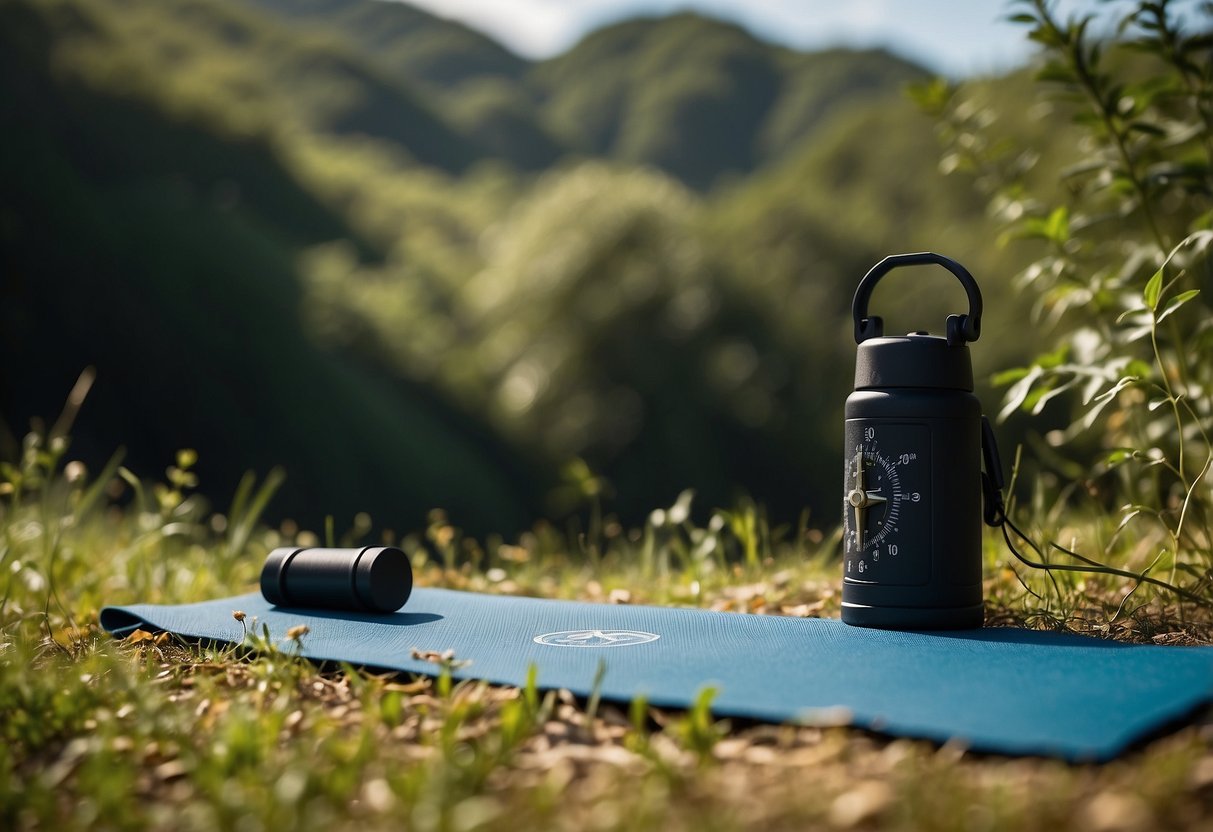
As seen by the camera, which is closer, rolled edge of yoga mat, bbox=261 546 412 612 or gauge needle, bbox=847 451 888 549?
gauge needle, bbox=847 451 888 549

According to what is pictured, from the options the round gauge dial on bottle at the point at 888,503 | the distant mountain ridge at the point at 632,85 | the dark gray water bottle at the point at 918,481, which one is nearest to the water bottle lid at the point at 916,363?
the dark gray water bottle at the point at 918,481

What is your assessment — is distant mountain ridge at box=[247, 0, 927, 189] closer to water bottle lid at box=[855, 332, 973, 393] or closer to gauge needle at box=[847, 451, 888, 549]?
water bottle lid at box=[855, 332, 973, 393]

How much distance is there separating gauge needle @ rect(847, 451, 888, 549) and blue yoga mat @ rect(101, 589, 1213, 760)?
9.8 inches

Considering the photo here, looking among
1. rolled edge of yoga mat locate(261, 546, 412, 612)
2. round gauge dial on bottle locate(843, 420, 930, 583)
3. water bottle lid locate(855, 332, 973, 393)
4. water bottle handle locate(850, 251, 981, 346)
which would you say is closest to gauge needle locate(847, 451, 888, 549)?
round gauge dial on bottle locate(843, 420, 930, 583)

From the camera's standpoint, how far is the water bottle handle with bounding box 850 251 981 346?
2.73 m

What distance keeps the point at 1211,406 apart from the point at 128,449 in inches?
801

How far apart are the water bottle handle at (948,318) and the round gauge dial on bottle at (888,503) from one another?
0.27 meters

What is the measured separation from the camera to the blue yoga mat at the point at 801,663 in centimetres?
187

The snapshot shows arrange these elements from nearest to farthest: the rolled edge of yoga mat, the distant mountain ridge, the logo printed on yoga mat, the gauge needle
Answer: the logo printed on yoga mat, the gauge needle, the rolled edge of yoga mat, the distant mountain ridge

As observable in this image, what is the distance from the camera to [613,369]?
28.3m

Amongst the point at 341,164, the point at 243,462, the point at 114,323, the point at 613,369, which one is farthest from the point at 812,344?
the point at 341,164

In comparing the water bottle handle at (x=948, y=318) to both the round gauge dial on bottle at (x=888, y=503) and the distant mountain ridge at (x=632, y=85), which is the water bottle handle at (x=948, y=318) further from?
the distant mountain ridge at (x=632, y=85)

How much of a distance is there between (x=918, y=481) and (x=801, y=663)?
0.63 m

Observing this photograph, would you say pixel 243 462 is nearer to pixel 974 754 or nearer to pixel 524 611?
pixel 524 611
